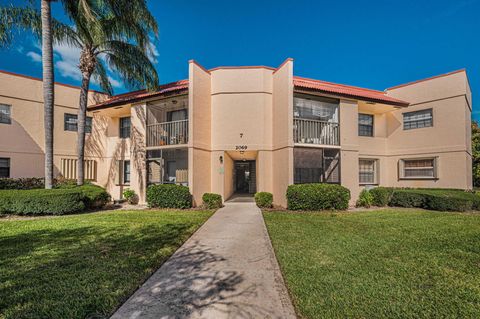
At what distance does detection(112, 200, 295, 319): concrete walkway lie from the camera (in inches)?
118

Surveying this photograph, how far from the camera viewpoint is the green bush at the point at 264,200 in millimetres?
11883

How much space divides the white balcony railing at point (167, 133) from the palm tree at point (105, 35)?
2388 millimetres

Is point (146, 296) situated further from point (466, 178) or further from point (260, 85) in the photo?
point (466, 178)

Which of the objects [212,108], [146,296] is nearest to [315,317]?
[146,296]

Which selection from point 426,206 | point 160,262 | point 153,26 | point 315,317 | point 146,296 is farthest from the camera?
point 153,26

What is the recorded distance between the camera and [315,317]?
2.84m

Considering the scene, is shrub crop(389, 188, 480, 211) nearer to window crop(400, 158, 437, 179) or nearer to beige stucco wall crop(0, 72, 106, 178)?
window crop(400, 158, 437, 179)

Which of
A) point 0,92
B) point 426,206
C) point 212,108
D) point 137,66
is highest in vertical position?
point 137,66

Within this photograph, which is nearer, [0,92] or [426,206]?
[426,206]

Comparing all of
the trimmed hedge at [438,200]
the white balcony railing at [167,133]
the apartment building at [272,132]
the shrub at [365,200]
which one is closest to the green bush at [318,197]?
the apartment building at [272,132]

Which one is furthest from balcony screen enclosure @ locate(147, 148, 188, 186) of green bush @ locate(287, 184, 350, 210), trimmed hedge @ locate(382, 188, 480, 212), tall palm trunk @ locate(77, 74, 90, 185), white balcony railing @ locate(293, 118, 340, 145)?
trimmed hedge @ locate(382, 188, 480, 212)

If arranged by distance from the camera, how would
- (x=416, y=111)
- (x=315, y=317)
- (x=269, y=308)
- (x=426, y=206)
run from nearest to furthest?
(x=315, y=317) < (x=269, y=308) < (x=426, y=206) < (x=416, y=111)

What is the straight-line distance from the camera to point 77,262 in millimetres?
4547

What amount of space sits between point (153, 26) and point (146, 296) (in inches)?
544
